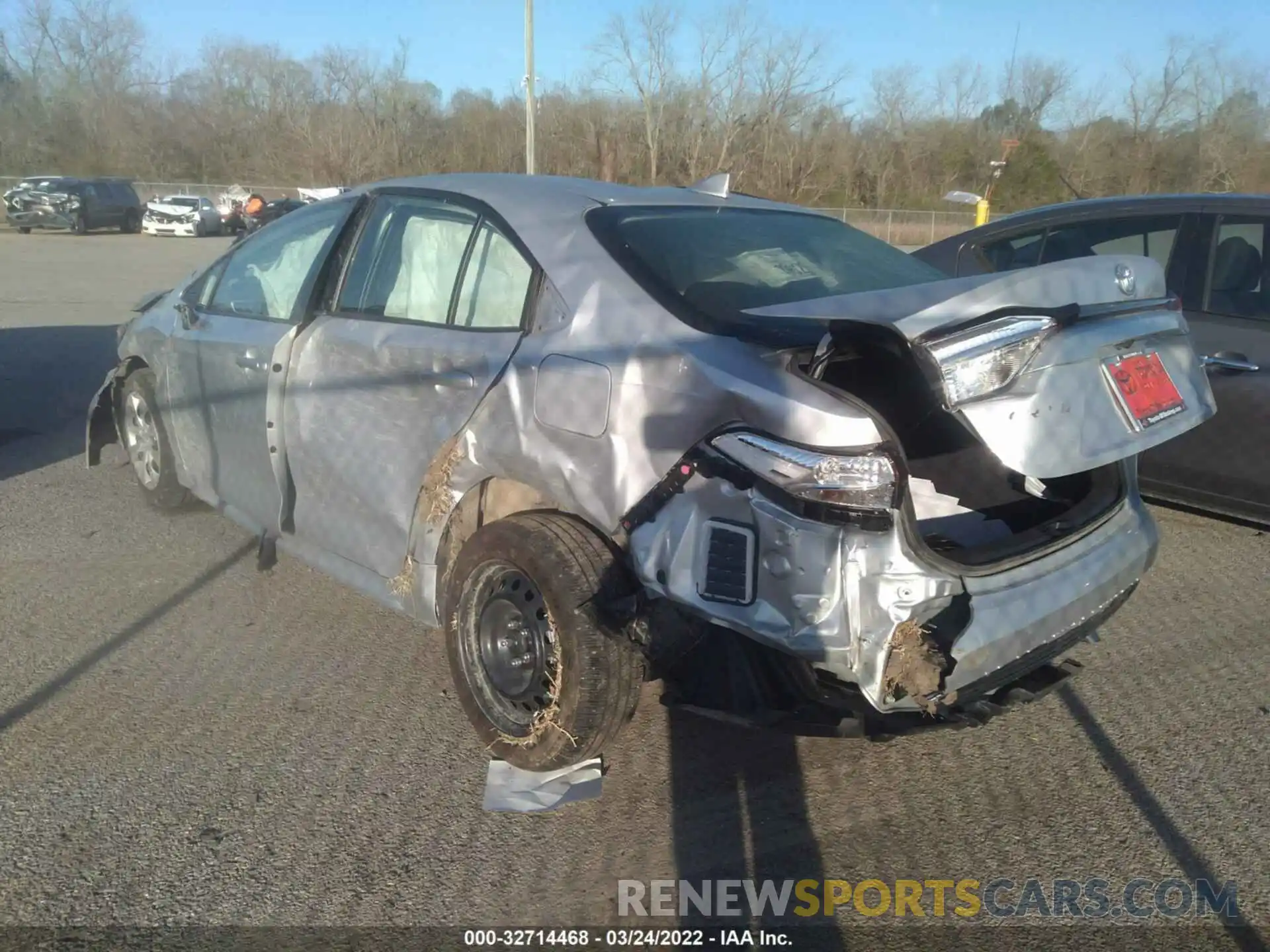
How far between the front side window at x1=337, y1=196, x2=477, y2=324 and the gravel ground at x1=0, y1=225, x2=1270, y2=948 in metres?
1.33

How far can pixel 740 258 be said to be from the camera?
331 centimetres

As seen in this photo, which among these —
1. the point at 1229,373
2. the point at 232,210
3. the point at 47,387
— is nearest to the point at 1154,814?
the point at 1229,373

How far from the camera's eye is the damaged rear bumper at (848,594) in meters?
2.43

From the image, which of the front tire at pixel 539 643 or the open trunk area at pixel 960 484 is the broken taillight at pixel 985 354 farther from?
the front tire at pixel 539 643

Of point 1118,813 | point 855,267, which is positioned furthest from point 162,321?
point 1118,813

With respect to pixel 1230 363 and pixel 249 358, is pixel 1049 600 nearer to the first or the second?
pixel 1230 363

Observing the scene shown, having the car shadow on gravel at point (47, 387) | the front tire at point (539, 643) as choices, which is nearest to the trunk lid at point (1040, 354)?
the front tire at point (539, 643)

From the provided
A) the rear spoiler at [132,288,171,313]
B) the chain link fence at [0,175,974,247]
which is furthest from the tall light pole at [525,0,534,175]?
the rear spoiler at [132,288,171,313]

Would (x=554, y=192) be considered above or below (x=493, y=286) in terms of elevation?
above

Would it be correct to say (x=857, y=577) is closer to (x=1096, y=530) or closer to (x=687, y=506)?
(x=687, y=506)

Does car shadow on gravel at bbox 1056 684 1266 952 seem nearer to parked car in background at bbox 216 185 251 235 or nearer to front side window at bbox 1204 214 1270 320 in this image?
front side window at bbox 1204 214 1270 320

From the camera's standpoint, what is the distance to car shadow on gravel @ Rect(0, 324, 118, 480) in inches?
268

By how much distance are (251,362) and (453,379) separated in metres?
1.28

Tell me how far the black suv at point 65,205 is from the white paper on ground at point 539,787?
112 ft
